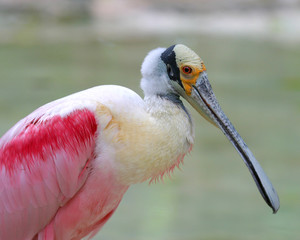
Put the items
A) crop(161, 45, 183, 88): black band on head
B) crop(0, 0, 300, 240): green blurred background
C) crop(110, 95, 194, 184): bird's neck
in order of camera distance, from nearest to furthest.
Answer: crop(110, 95, 194, 184): bird's neck
crop(161, 45, 183, 88): black band on head
crop(0, 0, 300, 240): green blurred background

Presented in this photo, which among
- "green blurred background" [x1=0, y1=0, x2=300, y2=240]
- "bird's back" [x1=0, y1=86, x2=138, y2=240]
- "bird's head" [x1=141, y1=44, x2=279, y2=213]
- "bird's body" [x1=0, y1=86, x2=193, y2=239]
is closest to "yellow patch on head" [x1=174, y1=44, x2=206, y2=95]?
"bird's head" [x1=141, y1=44, x2=279, y2=213]

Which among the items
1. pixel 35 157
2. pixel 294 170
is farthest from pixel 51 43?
pixel 35 157

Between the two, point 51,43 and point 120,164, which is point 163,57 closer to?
point 120,164

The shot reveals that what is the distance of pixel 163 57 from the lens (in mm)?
3111

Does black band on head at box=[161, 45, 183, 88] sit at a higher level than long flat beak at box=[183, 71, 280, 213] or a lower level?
higher

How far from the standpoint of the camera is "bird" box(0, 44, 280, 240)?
2.99 meters

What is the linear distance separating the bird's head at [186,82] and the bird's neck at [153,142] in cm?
11

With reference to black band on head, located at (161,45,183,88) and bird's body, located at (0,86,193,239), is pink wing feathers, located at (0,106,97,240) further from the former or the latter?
black band on head, located at (161,45,183,88)

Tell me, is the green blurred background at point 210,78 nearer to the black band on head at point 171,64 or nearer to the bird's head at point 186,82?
the bird's head at point 186,82

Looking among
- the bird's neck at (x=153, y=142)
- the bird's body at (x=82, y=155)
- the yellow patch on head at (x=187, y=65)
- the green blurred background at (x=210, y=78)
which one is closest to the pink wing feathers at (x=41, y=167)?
the bird's body at (x=82, y=155)

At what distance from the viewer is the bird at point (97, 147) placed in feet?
9.80

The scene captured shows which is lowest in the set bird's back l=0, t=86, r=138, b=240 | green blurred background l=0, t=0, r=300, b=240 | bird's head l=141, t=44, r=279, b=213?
green blurred background l=0, t=0, r=300, b=240

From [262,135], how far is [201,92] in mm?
4032

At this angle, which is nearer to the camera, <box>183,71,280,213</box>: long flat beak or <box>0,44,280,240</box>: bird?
<box>0,44,280,240</box>: bird
